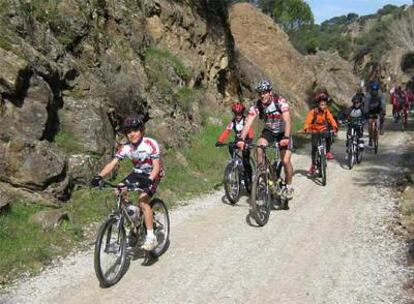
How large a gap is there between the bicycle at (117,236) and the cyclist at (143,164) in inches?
4.7

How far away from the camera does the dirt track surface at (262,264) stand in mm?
6562

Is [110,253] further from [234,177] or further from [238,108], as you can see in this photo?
[238,108]

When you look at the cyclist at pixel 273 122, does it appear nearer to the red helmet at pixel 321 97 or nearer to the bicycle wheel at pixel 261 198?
the bicycle wheel at pixel 261 198

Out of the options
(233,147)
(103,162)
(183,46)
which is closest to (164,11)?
(183,46)

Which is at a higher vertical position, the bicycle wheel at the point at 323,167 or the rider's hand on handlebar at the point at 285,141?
the rider's hand on handlebar at the point at 285,141

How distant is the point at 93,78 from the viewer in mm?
13617

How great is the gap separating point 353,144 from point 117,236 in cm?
1031

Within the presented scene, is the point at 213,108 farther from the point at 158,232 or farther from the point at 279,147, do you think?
the point at 158,232

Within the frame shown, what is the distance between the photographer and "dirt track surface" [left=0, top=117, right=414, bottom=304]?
6562 mm

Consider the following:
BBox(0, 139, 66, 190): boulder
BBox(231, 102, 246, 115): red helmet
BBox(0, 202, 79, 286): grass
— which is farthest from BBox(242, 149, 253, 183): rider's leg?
BBox(0, 202, 79, 286): grass

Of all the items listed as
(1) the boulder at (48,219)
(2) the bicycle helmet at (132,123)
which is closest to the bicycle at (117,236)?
(2) the bicycle helmet at (132,123)

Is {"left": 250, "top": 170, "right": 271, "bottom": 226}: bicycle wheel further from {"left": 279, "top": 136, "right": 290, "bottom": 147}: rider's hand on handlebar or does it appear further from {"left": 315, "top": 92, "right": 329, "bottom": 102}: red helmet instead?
{"left": 315, "top": 92, "right": 329, "bottom": 102}: red helmet

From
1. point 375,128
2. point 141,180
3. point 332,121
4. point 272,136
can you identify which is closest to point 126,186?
point 141,180

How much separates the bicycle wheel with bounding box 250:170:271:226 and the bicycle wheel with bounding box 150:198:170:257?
1771 mm
